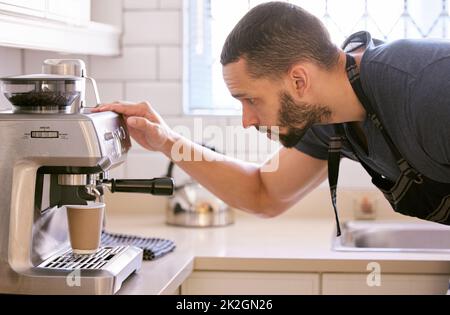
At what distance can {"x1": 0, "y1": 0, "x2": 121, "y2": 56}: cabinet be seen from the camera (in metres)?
1.77

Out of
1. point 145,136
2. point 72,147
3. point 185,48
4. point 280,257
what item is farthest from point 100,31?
point 72,147

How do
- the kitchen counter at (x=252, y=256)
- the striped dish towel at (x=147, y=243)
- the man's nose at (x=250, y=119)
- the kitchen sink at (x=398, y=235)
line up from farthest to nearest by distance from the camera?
the kitchen sink at (x=398, y=235), the striped dish towel at (x=147, y=243), the kitchen counter at (x=252, y=256), the man's nose at (x=250, y=119)

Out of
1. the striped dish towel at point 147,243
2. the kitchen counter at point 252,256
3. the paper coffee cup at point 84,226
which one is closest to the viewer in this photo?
the paper coffee cup at point 84,226

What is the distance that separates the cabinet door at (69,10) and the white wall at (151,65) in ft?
1.28

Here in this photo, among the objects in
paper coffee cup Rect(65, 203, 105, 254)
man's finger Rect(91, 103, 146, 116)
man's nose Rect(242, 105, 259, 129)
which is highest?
man's finger Rect(91, 103, 146, 116)

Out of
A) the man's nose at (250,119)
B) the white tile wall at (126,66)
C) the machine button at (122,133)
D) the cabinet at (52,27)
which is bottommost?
the machine button at (122,133)

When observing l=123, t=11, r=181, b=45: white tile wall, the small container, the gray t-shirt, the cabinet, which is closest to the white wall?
l=123, t=11, r=181, b=45: white tile wall

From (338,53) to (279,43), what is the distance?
0.41 feet

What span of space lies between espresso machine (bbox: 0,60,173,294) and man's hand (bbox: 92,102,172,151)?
0.11 meters

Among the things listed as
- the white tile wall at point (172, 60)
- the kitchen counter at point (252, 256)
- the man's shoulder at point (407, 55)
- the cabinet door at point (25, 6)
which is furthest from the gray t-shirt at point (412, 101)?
the white tile wall at point (172, 60)

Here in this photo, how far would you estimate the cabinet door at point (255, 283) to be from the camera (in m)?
2.08

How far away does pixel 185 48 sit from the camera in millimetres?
2711

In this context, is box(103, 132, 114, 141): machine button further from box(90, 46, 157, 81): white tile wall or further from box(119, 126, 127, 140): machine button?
box(90, 46, 157, 81): white tile wall

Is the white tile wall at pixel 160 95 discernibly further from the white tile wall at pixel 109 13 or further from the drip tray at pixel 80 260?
the drip tray at pixel 80 260
